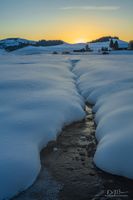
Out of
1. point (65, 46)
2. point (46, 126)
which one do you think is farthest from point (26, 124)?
point (65, 46)

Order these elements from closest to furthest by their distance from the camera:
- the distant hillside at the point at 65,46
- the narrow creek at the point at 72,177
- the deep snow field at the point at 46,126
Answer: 1. the narrow creek at the point at 72,177
2. the deep snow field at the point at 46,126
3. the distant hillside at the point at 65,46

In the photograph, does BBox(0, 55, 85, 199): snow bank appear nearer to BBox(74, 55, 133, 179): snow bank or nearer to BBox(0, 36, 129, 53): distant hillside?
BBox(74, 55, 133, 179): snow bank

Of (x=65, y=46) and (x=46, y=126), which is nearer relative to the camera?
(x=46, y=126)

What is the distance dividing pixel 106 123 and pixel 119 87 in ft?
21.4

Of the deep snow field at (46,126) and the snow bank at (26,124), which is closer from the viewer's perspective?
the snow bank at (26,124)

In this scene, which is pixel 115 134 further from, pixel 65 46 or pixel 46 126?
pixel 65 46

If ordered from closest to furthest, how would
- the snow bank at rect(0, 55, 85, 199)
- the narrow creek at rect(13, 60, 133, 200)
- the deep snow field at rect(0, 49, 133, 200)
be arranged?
the narrow creek at rect(13, 60, 133, 200), the snow bank at rect(0, 55, 85, 199), the deep snow field at rect(0, 49, 133, 200)

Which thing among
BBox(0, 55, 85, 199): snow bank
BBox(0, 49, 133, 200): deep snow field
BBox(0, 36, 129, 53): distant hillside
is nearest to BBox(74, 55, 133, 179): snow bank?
BBox(0, 49, 133, 200): deep snow field

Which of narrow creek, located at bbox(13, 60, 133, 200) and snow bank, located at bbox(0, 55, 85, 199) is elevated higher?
snow bank, located at bbox(0, 55, 85, 199)

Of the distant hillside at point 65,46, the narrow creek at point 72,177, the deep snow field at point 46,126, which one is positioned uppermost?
the deep snow field at point 46,126

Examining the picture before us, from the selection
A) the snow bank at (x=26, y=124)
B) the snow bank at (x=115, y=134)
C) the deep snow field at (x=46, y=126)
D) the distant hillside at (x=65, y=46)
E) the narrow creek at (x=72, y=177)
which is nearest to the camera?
the narrow creek at (x=72, y=177)

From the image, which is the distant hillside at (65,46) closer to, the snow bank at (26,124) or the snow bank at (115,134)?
the snow bank at (26,124)

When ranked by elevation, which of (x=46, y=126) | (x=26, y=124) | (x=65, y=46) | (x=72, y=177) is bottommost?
(x=65, y=46)

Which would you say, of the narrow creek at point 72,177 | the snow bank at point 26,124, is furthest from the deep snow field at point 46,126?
the narrow creek at point 72,177
